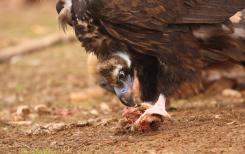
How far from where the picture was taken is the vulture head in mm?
6617

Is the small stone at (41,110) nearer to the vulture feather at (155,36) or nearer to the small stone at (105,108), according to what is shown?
the small stone at (105,108)

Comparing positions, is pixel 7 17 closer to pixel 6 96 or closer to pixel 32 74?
pixel 32 74

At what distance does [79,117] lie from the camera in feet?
26.7

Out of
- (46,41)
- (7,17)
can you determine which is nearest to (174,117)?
(46,41)

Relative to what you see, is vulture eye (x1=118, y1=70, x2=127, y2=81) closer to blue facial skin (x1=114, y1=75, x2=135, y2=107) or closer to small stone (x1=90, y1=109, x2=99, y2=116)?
blue facial skin (x1=114, y1=75, x2=135, y2=107)

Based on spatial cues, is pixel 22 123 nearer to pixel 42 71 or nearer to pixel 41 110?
pixel 41 110

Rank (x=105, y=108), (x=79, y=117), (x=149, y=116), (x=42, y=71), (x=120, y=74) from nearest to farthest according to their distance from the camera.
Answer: (x=149, y=116), (x=120, y=74), (x=79, y=117), (x=105, y=108), (x=42, y=71)

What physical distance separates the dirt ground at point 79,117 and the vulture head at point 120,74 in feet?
1.12

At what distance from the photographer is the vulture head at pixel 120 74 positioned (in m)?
6.62

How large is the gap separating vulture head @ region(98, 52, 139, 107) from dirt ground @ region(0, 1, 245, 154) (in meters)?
0.34

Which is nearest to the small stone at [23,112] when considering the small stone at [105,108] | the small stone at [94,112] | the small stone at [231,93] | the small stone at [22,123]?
the small stone at [22,123]

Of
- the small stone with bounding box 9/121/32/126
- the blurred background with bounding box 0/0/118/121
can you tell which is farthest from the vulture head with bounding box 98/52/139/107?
the blurred background with bounding box 0/0/118/121

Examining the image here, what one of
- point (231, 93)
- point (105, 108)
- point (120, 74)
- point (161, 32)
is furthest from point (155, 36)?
point (231, 93)

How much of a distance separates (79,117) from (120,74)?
165 cm
